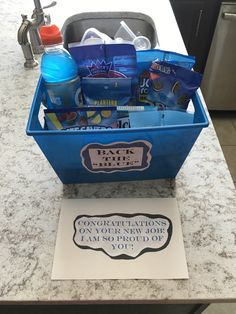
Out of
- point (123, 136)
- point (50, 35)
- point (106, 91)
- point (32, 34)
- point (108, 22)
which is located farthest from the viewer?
point (108, 22)

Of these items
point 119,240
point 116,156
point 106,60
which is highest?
point 106,60

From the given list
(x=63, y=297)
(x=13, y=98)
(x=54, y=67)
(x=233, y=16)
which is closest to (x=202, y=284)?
(x=63, y=297)

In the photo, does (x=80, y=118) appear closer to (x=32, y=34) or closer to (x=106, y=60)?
(x=106, y=60)

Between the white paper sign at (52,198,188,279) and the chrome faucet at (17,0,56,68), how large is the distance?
49 cm

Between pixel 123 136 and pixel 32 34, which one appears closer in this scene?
pixel 123 136

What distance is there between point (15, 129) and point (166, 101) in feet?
1.19

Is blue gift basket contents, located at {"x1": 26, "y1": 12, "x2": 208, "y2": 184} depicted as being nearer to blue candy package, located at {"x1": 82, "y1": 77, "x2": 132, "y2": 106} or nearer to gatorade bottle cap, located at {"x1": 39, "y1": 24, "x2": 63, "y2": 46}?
blue candy package, located at {"x1": 82, "y1": 77, "x2": 132, "y2": 106}

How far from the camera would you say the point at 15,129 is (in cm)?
65

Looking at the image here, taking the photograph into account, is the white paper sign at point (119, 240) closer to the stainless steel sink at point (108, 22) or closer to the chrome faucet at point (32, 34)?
the chrome faucet at point (32, 34)

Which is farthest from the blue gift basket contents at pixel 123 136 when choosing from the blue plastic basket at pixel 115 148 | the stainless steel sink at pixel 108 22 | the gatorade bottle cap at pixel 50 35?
the stainless steel sink at pixel 108 22

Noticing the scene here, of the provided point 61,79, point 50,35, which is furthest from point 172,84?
point 50,35

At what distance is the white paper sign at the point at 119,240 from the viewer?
0.44 m

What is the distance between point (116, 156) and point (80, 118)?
0.09m

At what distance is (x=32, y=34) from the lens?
2.69ft
